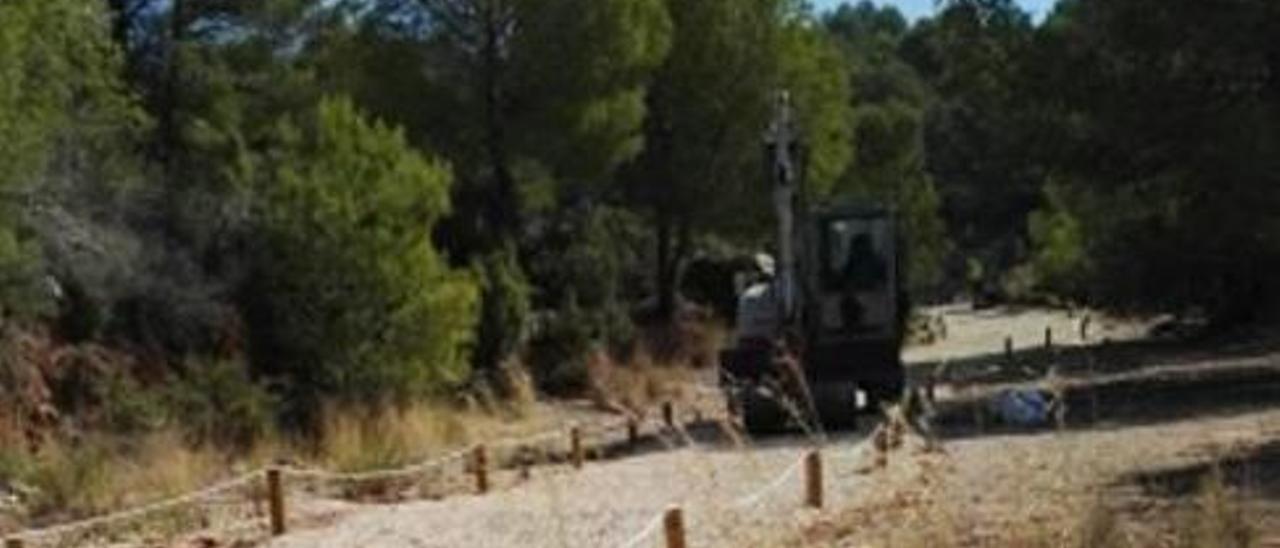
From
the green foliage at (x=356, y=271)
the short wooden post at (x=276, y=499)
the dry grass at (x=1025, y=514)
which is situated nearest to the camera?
the dry grass at (x=1025, y=514)

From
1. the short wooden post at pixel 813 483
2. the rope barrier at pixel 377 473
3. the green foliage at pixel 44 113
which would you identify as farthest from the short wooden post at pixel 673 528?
the green foliage at pixel 44 113

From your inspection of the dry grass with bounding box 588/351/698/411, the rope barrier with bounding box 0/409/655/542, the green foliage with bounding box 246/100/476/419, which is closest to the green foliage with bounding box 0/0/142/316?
the green foliage with bounding box 246/100/476/419

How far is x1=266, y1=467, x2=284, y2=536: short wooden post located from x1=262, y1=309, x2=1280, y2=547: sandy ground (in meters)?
0.27

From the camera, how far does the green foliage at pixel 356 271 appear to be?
126ft

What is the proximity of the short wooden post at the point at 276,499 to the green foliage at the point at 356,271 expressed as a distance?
51.5ft

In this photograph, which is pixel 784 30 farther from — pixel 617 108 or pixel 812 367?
pixel 812 367

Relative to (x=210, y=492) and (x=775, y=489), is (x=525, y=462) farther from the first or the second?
(x=775, y=489)

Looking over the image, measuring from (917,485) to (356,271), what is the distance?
2598 centimetres

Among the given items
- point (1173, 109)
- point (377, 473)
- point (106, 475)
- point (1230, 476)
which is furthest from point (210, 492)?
point (1173, 109)

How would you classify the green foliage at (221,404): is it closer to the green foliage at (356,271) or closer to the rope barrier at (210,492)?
the green foliage at (356,271)

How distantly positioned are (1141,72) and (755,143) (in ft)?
97.9

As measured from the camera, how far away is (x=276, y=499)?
21.9 meters

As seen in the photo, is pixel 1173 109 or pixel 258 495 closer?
pixel 258 495

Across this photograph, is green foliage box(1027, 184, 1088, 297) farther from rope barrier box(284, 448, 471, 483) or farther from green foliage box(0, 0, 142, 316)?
rope barrier box(284, 448, 471, 483)
